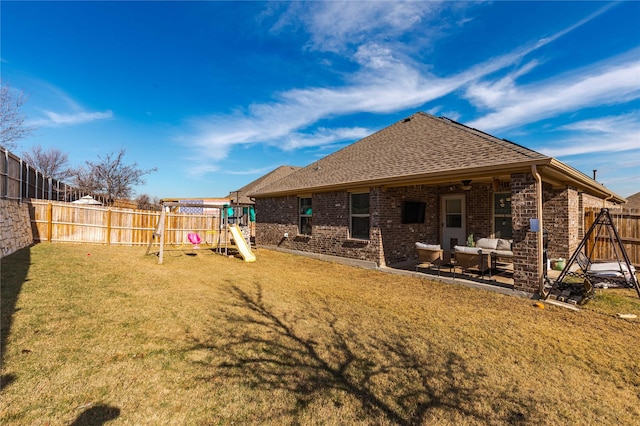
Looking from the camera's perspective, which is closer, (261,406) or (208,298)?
(261,406)

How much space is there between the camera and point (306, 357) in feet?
11.6

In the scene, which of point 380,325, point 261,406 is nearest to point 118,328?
point 261,406

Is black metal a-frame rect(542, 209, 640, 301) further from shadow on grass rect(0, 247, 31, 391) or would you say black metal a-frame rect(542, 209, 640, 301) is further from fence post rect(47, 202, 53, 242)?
fence post rect(47, 202, 53, 242)

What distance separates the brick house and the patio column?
0.06 feet

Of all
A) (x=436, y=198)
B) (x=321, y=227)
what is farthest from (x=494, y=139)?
(x=321, y=227)

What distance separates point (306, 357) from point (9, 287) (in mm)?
6350

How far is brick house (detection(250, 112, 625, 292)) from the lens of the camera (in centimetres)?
642

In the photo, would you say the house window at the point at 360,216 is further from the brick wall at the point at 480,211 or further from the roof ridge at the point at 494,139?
the roof ridge at the point at 494,139

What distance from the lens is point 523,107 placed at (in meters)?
11.6

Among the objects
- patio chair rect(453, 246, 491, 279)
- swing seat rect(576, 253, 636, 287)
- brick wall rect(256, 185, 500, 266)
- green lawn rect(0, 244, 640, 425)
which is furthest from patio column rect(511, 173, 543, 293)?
brick wall rect(256, 185, 500, 266)

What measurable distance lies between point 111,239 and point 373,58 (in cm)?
1450

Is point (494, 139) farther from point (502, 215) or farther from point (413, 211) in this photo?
point (413, 211)

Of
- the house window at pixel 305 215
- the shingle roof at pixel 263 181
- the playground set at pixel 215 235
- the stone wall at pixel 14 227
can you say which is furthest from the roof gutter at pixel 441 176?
the shingle roof at pixel 263 181

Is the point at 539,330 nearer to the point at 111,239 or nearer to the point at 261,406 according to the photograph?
the point at 261,406
